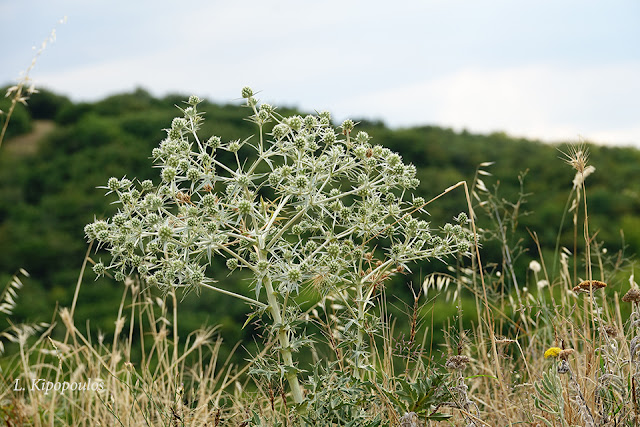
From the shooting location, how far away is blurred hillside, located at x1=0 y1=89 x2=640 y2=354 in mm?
11125

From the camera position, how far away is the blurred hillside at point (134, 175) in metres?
11.1

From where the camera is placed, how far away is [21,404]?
12.7ft

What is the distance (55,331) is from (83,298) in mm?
771

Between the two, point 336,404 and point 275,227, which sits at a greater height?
point 275,227

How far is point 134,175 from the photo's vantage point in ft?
45.2

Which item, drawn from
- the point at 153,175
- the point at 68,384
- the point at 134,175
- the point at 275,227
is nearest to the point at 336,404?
the point at 275,227

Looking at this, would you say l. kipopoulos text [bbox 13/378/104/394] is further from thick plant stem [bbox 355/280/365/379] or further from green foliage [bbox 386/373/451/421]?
green foliage [bbox 386/373/451/421]

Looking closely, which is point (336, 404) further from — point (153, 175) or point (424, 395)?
point (153, 175)

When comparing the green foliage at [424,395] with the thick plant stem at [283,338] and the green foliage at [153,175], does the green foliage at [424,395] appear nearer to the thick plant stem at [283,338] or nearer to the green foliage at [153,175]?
the thick plant stem at [283,338]

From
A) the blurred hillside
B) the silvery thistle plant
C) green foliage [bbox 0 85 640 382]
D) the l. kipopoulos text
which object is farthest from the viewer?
green foliage [bbox 0 85 640 382]

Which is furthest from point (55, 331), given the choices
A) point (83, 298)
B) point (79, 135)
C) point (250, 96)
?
point (250, 96)

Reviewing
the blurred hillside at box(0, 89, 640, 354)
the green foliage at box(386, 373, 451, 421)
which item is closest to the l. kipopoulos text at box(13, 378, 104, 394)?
the green foliage at box(386, 373, 451, 421)

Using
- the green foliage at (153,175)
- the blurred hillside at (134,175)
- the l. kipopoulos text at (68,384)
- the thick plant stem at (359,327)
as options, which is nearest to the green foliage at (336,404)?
the thick plant stem at (359,327)

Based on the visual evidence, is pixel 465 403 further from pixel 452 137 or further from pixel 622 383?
pixel 452 137
